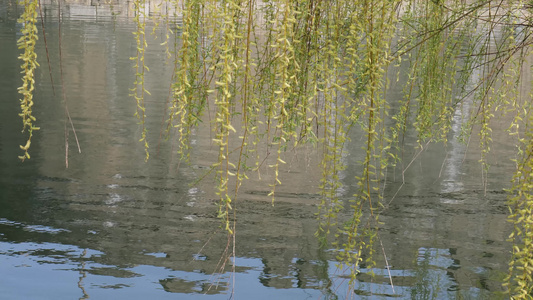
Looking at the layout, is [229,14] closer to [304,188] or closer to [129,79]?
[304,188]

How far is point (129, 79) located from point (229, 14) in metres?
9.76

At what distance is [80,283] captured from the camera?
3350mm

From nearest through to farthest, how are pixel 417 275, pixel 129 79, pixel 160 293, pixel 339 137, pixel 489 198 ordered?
pixel 339 137 < pixel 160 293 < pixel 417 275 < pixel 489 198 < pixel 129 79

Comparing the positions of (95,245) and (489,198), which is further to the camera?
(489,198)

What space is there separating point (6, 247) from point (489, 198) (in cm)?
349

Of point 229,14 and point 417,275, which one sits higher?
point 229,14

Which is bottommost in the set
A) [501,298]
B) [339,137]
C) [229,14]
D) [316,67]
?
[501,298]

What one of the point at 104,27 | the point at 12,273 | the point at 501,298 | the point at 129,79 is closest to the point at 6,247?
the point at 12,273

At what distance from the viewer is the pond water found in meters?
3.42

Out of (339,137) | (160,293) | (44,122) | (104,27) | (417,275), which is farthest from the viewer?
(104,27)

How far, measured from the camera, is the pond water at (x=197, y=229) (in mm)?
3424

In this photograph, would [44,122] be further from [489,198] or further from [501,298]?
[501,298]

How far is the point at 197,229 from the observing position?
4180 millimetres

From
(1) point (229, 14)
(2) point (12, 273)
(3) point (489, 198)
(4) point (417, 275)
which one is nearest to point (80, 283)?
(2) point (12, 273)
